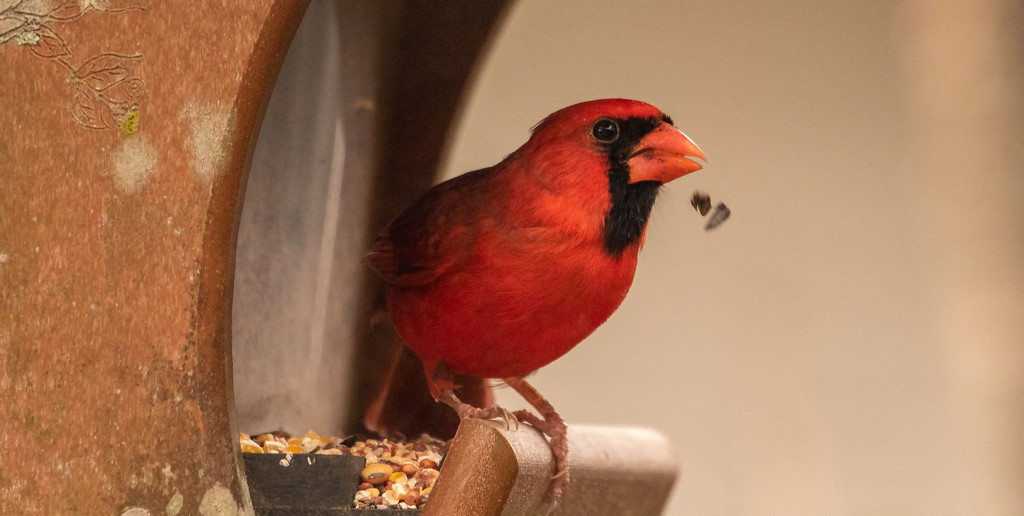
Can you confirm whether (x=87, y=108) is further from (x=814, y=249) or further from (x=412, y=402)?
(x=814, y=249)

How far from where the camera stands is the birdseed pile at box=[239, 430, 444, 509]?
4.09 feet

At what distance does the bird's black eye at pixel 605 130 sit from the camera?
4.38 feet

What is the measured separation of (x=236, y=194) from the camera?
38.8 inches

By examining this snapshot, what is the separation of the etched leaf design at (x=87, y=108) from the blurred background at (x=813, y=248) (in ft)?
1.95

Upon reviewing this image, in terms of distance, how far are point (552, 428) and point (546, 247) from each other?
0.80 ft

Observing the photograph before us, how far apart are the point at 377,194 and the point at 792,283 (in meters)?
0.78

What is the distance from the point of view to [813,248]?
1784 mm

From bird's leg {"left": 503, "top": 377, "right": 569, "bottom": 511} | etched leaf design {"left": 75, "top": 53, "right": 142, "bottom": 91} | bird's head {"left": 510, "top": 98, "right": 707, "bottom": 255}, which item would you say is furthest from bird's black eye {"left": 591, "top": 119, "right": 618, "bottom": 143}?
etched leaf design {"left": 75, "top": 53, "right": 142, "bottom": 91}

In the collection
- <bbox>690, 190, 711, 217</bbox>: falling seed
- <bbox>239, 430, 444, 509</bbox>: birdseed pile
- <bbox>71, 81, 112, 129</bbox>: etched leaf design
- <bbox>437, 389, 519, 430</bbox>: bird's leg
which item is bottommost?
<bbox>239, 430, 444, 509</bbox>: birdseed pile

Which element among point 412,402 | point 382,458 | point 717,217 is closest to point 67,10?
point 382,458

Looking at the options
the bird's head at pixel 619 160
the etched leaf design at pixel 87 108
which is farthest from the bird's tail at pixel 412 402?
the etched leaf design at pixel 87 108

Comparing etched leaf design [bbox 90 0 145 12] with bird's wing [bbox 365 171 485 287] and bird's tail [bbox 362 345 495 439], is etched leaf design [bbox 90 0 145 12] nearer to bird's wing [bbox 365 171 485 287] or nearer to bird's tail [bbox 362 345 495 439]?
bird's wing [bbox 365 171 485 287]

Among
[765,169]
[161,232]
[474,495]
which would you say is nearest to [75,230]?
[161,232]

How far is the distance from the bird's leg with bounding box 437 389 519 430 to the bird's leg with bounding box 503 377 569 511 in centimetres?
5
